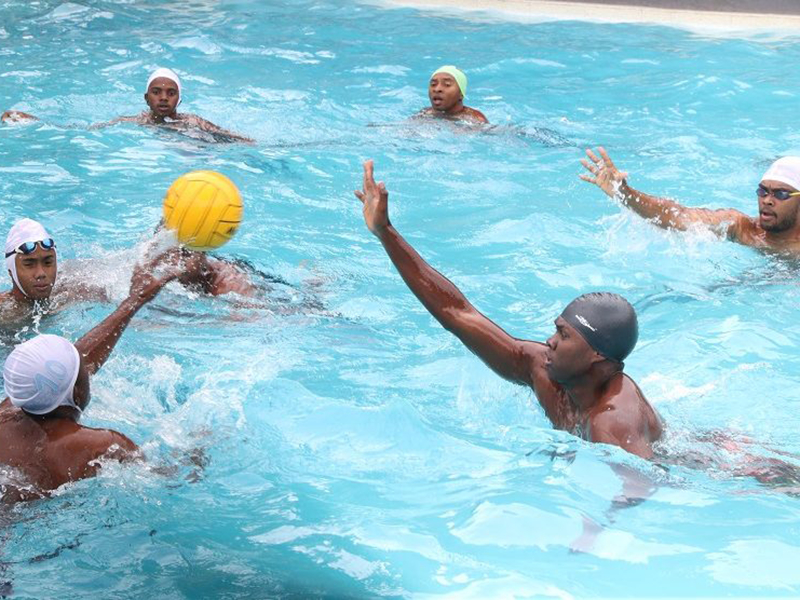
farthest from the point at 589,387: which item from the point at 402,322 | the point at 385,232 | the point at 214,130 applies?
the point at 214,130

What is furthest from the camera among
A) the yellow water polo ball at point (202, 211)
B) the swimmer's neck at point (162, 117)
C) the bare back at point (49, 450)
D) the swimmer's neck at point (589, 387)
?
the swimmer's neck at point (162, 117)

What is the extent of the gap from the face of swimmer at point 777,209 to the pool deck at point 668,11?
9.36m

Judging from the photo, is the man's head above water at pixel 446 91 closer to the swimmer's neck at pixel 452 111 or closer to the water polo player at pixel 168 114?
the swimmer's neck at pixel 452 111

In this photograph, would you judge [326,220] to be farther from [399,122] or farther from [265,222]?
[399,122]

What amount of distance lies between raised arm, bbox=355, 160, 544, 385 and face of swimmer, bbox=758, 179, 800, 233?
3536 millimetres

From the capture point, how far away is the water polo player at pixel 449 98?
1208cm

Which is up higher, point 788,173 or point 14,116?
point 788,173

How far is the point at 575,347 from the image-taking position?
5078mm

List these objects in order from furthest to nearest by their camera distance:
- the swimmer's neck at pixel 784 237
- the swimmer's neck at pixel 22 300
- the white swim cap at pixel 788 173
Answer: the swimmer's neck at pixel 784 237 → the white swim cap at pixel 788 173 → the swimmer's neck at pixel 22 300

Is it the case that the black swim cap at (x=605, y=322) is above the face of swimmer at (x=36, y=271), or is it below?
above

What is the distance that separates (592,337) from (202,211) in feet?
8.39

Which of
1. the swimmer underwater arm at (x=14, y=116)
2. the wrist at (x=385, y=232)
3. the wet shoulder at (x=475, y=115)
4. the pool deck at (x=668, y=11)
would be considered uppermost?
the pool deck at (x=668, y=11)

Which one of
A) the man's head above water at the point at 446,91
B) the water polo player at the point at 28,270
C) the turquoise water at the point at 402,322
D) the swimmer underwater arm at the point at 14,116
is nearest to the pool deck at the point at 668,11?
the turquoise water at the point at 402,322

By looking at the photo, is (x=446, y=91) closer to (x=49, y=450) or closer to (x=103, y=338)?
(x=103, y=338)
